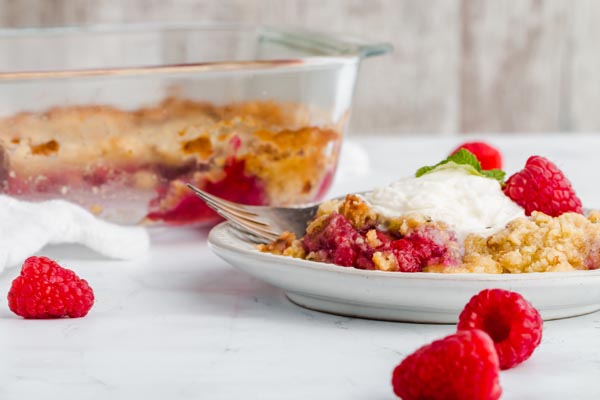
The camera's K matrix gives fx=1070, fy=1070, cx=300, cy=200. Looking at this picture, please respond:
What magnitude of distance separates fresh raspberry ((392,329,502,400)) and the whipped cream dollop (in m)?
0.32

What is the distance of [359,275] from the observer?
1.08 metres

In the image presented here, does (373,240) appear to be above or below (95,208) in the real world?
above

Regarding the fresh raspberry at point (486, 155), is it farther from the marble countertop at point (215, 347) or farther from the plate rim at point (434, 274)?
the plate rim at point (434, 274)

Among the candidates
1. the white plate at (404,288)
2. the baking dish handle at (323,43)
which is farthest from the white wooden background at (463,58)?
the white plate at (404,288)

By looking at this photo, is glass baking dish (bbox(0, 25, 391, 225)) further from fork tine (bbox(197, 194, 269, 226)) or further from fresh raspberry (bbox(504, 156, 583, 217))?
fresh raspberry (bbox(504, 156, 583, 217))

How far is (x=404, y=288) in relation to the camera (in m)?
1.07

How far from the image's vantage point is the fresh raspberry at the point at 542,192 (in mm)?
1252

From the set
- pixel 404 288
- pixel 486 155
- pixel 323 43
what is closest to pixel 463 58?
pixel 323 43

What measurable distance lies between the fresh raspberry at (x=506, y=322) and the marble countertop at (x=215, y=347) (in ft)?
0.08

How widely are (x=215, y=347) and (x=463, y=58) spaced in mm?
2152

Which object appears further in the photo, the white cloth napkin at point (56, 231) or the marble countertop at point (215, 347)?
the white cloth napkin at point (56, 231)

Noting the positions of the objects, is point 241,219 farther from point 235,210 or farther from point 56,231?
point 56,231

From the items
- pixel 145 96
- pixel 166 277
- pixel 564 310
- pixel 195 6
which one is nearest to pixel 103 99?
pixel 145 96

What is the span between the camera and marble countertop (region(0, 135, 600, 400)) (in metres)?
0.94
